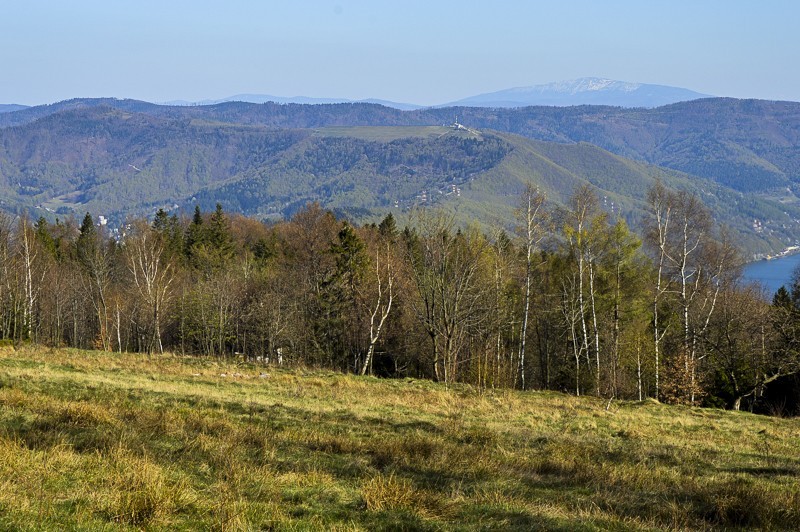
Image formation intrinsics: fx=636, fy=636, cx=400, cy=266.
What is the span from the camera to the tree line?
116 ft

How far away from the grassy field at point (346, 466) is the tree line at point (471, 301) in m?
13.5

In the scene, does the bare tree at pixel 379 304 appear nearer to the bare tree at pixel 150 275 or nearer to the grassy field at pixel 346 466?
the bare tree at pixel 150 275

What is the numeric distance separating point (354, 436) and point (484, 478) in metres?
3.99

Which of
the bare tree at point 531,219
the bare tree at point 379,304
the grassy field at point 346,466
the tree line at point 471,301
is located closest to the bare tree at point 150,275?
the tree line at point 471,301

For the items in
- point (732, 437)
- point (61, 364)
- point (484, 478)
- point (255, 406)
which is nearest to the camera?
point (484, 478)

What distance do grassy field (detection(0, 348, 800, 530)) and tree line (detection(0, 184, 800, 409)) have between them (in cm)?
1352

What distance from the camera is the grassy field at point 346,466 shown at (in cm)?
696

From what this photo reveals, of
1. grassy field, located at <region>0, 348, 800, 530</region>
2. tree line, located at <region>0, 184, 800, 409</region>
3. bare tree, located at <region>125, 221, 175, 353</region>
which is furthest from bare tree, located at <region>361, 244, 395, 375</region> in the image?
grassy field, located at <region>0, 348, 800, 530</region>

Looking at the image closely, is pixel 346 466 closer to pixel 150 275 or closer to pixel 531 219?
pixel 531 219

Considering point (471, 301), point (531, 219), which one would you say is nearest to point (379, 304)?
point (471, 301)

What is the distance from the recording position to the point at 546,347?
50.0 metres

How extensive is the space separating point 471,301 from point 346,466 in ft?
93.4

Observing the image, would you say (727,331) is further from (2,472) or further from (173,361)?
(2,472)

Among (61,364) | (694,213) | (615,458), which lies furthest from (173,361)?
(694,213)
